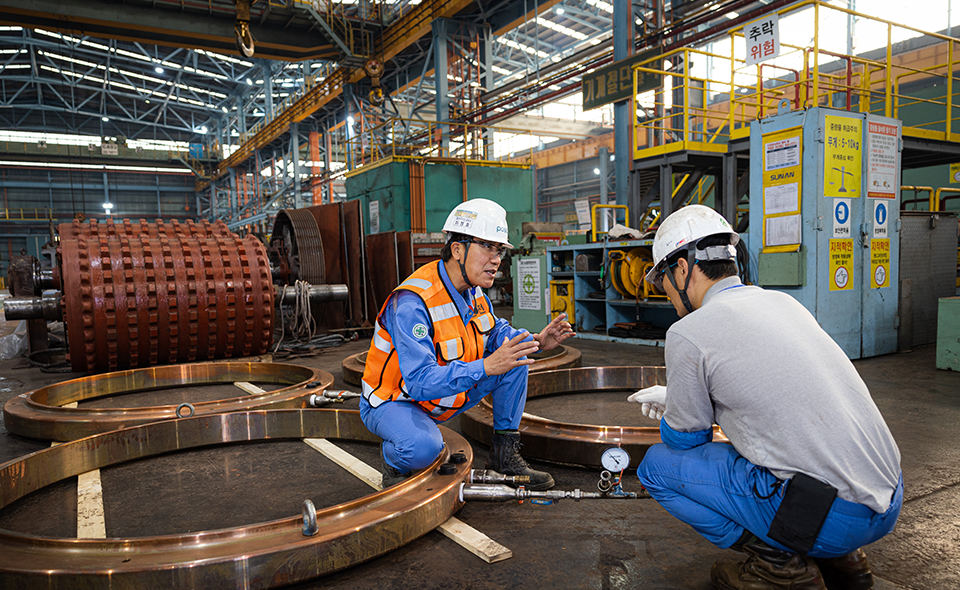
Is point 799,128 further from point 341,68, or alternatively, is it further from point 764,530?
point 341,68

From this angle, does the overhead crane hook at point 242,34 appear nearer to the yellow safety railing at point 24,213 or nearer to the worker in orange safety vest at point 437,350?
the worker in orange safety vest at point 437,350

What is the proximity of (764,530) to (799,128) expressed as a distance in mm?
5355

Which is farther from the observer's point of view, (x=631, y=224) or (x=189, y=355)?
(x=631, y=224)

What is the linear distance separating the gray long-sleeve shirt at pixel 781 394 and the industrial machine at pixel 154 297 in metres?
5.55

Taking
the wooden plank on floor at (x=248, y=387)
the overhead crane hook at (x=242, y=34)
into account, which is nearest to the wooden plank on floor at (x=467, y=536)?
the wooden plank on floor at (x=248, y=387)

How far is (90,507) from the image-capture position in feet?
9.62

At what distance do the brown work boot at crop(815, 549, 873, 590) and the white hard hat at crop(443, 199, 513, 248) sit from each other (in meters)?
1.72

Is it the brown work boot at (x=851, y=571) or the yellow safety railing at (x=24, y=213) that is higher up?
the yellow safety railing at (x=24, y=213)

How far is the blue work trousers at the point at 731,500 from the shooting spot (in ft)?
5.37

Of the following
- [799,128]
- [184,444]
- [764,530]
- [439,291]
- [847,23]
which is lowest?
[184,444]

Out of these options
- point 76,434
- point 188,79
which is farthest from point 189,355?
point 188,79

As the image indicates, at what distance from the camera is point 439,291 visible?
2.74m

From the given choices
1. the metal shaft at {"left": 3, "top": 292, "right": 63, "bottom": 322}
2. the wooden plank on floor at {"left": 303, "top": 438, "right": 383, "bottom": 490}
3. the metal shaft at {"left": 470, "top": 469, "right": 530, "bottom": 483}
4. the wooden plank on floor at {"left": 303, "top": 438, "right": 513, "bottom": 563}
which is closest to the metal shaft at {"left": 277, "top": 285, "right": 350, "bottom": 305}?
the metal shaft at {"left": 3, "top": 292, "right": 63, "bottom": 322}

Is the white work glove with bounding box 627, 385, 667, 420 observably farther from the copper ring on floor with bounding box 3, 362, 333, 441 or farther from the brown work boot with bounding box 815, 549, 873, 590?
the copper ring on floor with bounding box 3, 362, 333, 441
